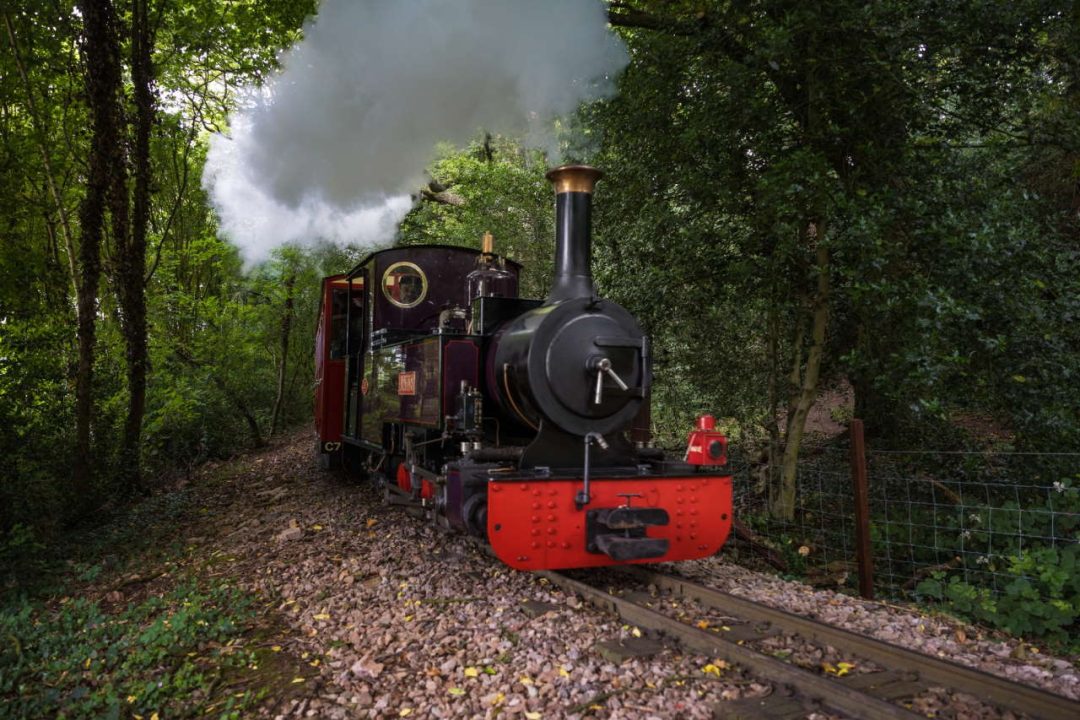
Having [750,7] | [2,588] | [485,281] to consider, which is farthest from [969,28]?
[2,588]

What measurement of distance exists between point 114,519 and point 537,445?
4.87 metres

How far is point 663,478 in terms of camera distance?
438cm

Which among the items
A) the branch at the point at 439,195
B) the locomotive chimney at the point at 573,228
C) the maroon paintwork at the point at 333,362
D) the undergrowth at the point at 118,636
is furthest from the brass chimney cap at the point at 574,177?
the branch at the point at 439,195

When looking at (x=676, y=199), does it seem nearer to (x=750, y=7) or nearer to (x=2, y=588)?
(x=750, y=7)

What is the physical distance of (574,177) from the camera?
4.68 m

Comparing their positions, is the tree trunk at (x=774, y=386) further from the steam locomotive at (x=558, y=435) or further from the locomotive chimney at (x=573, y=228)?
the locomotive chimney at (x=573, y=228)

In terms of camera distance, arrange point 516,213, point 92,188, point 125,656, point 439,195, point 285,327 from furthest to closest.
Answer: point 439,195 < point 285,327 < point 516,213 < point 92,188 < point 125,656

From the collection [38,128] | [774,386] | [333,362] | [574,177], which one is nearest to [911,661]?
[574,177]

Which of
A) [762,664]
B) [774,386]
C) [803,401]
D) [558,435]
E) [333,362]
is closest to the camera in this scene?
[762,664]

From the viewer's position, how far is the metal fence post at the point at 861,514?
187 inches

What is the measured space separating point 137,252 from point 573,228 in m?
5.37

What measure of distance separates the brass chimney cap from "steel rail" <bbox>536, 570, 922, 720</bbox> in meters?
2.61

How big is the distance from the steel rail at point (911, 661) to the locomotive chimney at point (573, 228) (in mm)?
2052

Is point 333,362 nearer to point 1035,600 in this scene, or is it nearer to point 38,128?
point 38,128
